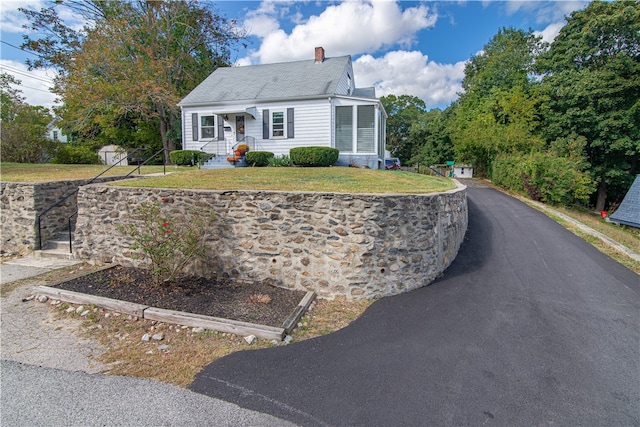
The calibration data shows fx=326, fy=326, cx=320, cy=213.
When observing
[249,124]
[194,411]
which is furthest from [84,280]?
[249,124]

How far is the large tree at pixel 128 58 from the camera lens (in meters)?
19.4

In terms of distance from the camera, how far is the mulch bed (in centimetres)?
493

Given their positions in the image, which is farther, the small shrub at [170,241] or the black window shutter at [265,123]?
the black window shutter at [265,123]

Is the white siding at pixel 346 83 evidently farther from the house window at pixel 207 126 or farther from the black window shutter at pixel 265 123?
the house window at pixel 207 126

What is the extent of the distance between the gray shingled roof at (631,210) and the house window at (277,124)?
16.6m


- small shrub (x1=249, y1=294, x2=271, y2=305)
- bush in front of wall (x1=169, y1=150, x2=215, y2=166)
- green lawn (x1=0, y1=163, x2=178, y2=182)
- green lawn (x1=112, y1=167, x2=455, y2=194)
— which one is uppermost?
bush in front of wall (x1=169, y1=150, x2=215, y2=166)

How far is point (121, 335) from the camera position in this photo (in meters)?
4.40

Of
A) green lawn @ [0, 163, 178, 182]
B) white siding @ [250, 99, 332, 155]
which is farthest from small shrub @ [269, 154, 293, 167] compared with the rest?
green lawn @ [0, 163, 178, 182]

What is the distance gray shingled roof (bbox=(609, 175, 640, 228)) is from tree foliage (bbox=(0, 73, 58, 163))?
101ft

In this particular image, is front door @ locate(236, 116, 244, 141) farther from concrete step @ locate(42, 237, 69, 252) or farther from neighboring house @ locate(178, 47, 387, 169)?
concrete step @ locate(42, 237, 69, 252)

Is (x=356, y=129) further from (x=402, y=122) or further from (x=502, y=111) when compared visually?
(x=402, y=122)

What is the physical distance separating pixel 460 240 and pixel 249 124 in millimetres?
11989

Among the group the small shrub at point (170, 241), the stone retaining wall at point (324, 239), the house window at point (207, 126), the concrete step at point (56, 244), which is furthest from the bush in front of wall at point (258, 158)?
the small shrub at point (170, 241)

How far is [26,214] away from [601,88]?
1095 inches
